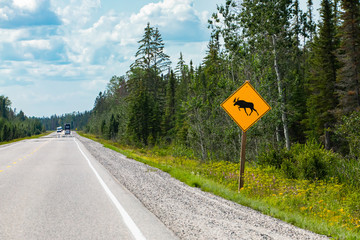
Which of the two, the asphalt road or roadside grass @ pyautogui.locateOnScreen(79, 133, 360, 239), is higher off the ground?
the asphalt road

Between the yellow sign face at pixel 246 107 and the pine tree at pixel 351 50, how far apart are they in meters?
19.5

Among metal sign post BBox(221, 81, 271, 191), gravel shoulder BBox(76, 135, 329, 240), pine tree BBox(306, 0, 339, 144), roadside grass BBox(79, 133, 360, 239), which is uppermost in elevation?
pine tree BBox(306, 0, 339, 144)

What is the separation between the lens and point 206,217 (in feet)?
20.2

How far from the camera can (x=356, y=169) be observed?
1069 centimetres

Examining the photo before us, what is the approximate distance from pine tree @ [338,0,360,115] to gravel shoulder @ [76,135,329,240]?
21304 millimetres

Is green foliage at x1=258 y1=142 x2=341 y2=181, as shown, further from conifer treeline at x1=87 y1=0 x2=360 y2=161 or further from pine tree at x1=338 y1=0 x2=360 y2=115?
pine tree at x1=338 y1=0 x2=360 y2=115

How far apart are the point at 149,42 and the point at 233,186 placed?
45.5 meters

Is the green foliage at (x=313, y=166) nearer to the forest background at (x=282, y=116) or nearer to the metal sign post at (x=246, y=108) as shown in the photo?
the forest background at (x=282, y=116)

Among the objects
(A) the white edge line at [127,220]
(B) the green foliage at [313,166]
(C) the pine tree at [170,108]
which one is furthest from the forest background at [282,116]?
(C) the pine tree at [170,108]

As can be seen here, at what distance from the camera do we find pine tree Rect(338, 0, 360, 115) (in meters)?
25.6

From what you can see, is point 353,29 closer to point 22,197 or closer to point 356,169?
point 356,169

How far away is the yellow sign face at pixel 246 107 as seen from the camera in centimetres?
922

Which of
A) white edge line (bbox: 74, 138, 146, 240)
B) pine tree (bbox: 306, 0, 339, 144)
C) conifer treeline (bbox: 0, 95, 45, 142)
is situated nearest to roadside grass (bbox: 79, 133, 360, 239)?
white edge line (bbox: 74, 138, 146, 240)

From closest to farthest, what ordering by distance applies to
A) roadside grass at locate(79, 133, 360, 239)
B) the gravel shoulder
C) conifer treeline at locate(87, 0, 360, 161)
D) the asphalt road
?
the gravel shoulder → the asphalt road → roadside grass at locate(79, 133, 360, 239) → conifer treeline at locate(87, 0, 360, 161)
